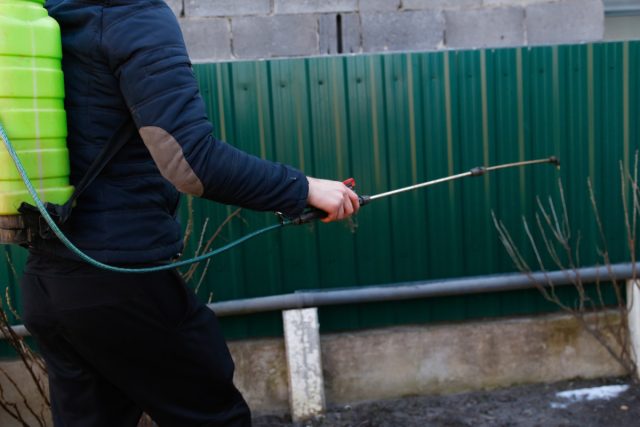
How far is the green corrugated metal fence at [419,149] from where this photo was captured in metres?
4.03

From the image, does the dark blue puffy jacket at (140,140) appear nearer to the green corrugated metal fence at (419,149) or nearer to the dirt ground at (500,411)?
the green corrugated metal fence at (419,149)

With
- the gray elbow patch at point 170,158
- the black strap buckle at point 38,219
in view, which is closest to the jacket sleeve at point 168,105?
the gray elbow patch at point 170,158

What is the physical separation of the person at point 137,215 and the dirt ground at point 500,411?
1.77 m

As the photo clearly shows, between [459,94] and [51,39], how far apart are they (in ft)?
8.44

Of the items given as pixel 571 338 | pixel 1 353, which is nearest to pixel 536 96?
pixel 571 338

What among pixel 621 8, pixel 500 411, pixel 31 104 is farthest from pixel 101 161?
pixel 621 8

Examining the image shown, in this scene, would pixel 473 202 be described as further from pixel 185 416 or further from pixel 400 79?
pixel 185 416

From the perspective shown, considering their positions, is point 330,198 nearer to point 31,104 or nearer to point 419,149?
point 31,104

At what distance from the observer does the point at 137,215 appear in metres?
2.15

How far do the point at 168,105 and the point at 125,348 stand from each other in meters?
0.72

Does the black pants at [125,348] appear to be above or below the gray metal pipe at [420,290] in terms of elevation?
above

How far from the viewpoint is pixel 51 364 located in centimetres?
237

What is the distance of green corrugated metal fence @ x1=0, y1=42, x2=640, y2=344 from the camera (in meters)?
4.03

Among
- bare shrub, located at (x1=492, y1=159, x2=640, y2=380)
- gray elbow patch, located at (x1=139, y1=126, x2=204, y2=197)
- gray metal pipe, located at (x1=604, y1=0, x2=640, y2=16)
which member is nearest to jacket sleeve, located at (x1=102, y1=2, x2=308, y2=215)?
gray elbow patch, located at (x1=139, y1=126, x2=204, y2=197)
